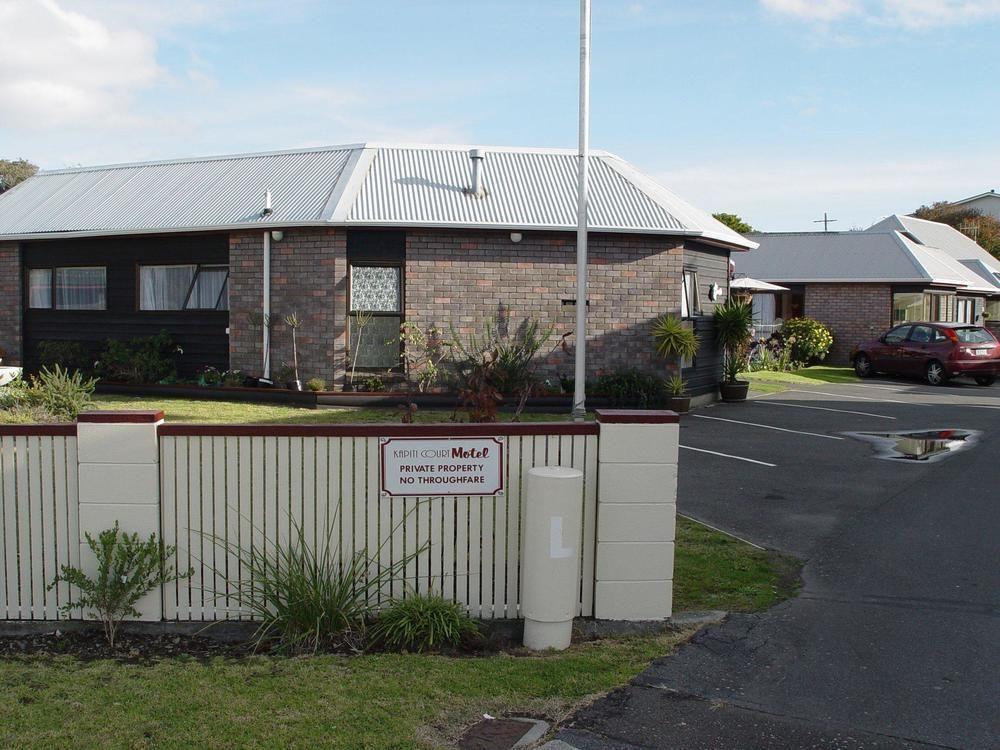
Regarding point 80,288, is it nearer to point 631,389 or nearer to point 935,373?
point 631,389

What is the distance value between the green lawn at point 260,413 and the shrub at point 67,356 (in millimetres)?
2414

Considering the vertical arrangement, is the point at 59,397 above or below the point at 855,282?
below

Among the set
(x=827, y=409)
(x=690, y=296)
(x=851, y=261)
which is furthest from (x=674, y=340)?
(x=851, y=261)

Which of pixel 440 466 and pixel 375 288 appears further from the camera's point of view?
pixel 375 288

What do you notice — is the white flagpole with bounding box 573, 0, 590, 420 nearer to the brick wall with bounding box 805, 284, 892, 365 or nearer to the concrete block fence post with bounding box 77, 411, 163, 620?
the concrete block fence post with bounding box 77, 411, 163, 620

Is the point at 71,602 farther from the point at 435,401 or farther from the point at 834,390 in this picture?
the point at 834,390

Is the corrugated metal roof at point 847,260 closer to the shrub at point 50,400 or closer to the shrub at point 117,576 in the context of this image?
the shrub at point 50,400

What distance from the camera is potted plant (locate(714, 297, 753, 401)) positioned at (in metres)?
20.3

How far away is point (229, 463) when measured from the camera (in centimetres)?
661

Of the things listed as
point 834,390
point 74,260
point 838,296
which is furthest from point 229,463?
point 838,296

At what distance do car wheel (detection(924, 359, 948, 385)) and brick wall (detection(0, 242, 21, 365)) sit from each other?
850 inches

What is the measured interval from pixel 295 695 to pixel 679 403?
1351 cm

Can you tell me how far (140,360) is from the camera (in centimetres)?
1891

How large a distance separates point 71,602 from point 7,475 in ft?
2.97
